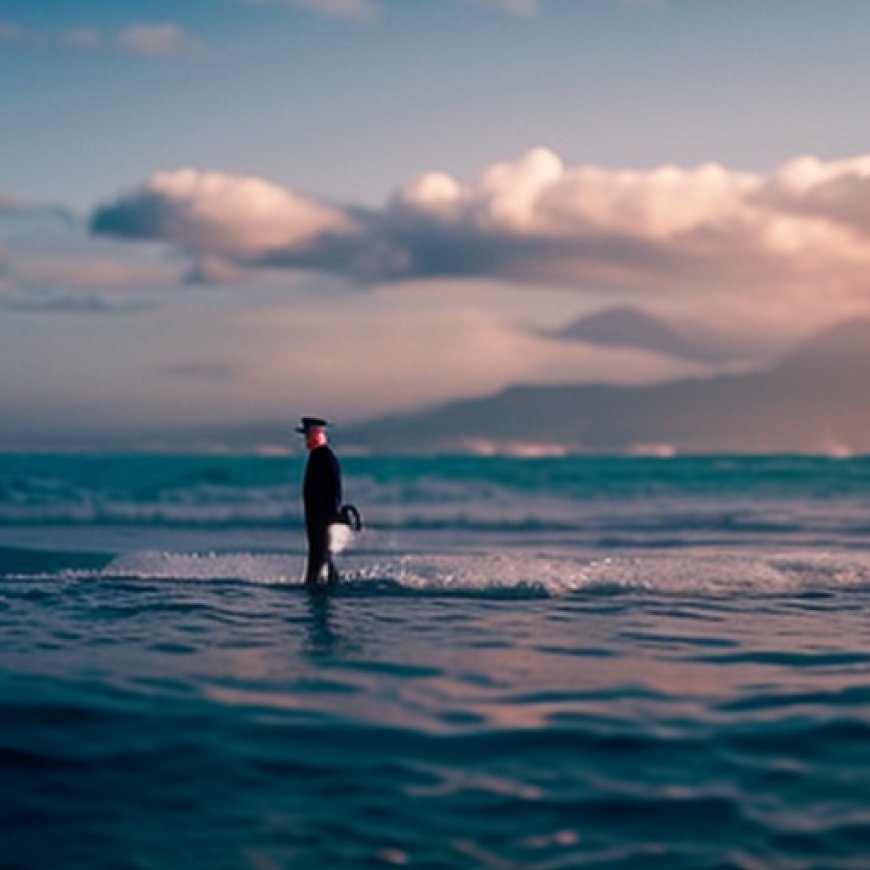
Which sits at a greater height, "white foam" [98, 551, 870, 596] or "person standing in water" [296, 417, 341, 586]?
"person standing in water" [296, 417, 341, 586]

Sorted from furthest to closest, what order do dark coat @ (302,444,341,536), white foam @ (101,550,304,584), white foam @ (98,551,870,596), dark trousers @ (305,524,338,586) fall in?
white foam @ (101,550,304,584)
dark trousers @ (305,524,338,586)
dark coat @ (302,444,341,536)
white foam @ (98,551,870,596)

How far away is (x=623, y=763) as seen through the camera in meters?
8.42

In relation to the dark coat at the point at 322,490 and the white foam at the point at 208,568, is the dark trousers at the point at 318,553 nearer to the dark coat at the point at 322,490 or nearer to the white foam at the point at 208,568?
the dark coat at the point at 322,490

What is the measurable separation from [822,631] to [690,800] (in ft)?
21.9

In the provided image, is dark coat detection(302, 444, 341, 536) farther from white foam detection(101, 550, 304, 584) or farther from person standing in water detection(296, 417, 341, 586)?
white foam detection(101, 550, 304, 584)

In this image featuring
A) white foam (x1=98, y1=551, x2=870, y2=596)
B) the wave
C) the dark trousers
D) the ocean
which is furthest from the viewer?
the dark trousers

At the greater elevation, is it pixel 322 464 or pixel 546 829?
pixel 322 464

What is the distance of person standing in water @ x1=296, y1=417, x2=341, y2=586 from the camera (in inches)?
707

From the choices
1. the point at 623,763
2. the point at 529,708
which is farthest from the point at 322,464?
the point at 623,763

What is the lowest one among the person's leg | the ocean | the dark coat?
the ocean

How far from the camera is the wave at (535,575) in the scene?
17.3 m

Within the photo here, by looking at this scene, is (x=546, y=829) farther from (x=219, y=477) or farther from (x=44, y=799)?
(x=219, y=477)

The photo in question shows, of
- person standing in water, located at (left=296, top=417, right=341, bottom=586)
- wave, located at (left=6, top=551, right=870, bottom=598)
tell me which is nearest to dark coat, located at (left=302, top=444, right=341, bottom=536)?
person standing in water, located at (left=296, top=417, right=341, bottom=586)

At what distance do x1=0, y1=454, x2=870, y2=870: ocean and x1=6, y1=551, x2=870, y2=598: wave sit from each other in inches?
3.8
